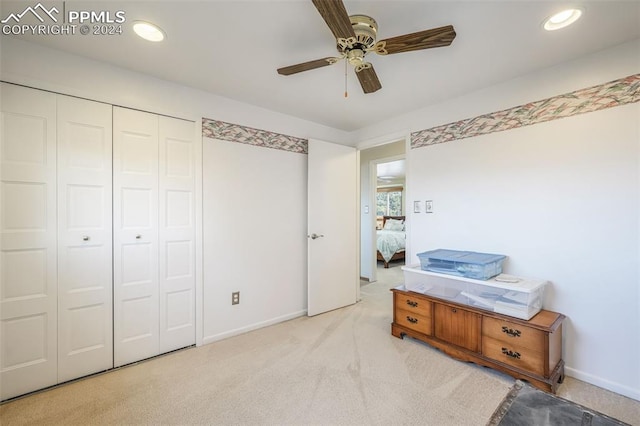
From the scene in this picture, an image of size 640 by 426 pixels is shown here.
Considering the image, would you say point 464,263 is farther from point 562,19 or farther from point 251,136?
point 251,136

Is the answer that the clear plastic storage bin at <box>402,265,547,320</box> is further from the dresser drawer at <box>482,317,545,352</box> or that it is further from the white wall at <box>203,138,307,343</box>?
the white wall at <box>203,138,307,343</box>

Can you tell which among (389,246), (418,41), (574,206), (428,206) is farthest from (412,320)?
(389,246)

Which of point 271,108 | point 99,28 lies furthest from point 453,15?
point 99,28

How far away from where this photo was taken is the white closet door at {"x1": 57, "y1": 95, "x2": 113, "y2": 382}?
1955 millimetres

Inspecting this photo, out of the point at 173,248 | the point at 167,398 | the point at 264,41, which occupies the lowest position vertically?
the point at 167,398

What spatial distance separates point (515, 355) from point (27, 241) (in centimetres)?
351

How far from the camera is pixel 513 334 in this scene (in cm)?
197

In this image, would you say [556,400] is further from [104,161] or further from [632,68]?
[104,161]

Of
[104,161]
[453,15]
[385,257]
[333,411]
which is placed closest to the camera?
[453,15]

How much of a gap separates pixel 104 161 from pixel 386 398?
106 inches

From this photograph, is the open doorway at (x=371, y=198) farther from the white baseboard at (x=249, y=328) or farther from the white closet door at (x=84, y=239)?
the white closet door at (x=84, y=239)

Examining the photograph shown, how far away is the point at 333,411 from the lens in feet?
5.52

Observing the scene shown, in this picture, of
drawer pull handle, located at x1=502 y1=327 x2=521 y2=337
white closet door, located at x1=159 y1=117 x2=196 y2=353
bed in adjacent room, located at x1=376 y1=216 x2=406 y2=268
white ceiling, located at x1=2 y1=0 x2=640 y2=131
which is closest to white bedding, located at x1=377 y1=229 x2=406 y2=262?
bed in adjacent room, located at x1=376 y1=216 x2=406 y2=268

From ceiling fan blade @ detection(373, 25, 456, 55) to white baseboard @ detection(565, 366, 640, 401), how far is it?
2.49m
